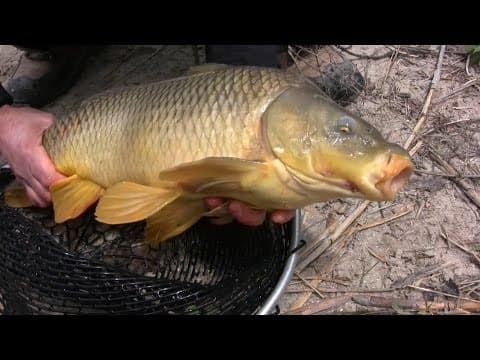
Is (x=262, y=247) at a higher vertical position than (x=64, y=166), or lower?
lower

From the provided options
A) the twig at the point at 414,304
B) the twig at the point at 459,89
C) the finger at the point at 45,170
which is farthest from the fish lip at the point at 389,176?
the twig at the point at 459,89

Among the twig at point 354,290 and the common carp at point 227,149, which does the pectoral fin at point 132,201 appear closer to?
the common carp at point 227,149

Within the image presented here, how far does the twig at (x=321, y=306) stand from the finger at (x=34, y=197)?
68cm

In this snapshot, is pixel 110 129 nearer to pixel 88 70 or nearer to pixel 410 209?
pixel 410 209

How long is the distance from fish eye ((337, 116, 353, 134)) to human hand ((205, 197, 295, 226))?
228mm

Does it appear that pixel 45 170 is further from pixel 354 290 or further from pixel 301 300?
pixel 354 290

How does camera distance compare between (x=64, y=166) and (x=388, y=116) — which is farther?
(x=388, y=116)

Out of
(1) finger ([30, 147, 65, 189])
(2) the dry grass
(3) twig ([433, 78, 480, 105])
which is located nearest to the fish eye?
(2) the dry grass

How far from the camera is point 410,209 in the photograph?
153 cm

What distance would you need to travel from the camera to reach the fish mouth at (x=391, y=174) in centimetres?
88

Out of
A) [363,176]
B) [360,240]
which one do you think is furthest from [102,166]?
[360,240]

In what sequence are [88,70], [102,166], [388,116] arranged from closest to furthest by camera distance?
[102,166] < [388,116] < [88,70]

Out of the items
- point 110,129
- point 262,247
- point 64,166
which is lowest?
point 262,247

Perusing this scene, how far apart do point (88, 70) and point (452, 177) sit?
1.42 metres
